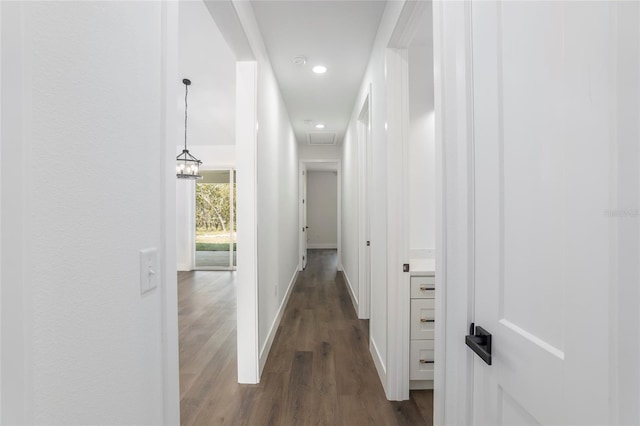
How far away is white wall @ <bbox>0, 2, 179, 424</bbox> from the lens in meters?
0.46

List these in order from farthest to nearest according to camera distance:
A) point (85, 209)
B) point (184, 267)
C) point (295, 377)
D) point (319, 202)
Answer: point (319, 202), point (184, 267), point (295, 377), point (85, 209)

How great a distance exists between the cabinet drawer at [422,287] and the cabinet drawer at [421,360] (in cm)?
33

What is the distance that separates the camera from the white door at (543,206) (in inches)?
19.8

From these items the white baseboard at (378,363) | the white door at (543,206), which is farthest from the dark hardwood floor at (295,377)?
the white door at (543,206)

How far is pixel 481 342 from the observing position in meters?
0.82

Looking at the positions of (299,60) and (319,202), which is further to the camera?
(319,202)

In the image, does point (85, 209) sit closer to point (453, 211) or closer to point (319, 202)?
point (453, 211)

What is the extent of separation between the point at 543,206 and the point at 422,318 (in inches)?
62.5

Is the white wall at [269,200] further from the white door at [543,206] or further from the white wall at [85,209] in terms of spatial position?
the white door at [543,206]

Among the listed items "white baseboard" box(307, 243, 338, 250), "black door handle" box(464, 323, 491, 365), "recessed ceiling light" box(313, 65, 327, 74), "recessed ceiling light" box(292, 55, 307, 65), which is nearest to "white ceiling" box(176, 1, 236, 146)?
"recessed ceiling light" box(292, 55, 307, 65)

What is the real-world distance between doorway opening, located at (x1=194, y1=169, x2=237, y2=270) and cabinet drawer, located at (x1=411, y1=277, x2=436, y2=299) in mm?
4873

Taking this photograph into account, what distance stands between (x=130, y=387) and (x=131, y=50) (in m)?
0.85

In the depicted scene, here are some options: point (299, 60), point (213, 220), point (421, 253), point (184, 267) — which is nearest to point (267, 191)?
point (299, 60)

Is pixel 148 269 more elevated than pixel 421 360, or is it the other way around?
pixel 148 269
